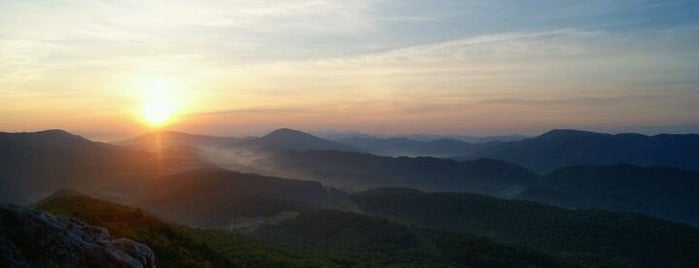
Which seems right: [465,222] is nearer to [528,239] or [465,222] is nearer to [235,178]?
[528,239]

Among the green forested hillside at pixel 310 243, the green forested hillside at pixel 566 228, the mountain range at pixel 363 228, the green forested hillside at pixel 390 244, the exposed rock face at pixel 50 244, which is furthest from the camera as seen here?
the green forested hillside at pixel 566 228

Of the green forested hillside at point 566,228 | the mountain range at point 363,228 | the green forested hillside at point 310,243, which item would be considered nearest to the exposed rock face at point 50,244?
the green forested hillside at point 310,243

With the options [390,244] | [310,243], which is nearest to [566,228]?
[390,244]

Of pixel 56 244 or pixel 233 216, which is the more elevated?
pixel 56 244

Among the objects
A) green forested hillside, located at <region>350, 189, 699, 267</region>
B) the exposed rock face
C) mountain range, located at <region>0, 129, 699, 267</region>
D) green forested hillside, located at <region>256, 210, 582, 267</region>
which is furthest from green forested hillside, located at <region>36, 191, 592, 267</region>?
→ green forested hillside, located at <region>350, 189, 699, 267</region>

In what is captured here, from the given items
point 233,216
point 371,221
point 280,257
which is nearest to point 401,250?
point 371,221

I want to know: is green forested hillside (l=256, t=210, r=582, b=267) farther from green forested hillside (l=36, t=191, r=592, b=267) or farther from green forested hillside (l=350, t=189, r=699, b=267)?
green forested hillside (l=350, t=189, r=699, b=267)

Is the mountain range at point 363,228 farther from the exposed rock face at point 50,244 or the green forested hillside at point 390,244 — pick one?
the exposed rock face at point 50,244

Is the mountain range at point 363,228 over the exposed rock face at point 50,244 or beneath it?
beneath

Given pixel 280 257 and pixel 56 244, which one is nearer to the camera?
pixel 56 244
